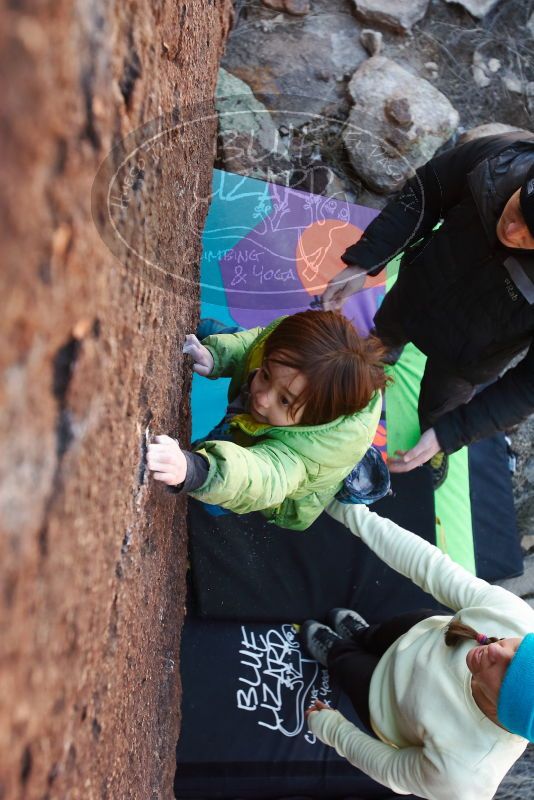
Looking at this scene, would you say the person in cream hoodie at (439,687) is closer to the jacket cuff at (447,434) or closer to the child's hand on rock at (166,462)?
the jacket cuff at (447,434)

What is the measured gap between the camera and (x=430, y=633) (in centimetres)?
155

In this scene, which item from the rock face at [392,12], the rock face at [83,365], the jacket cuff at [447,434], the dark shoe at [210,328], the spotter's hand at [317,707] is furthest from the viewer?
the rock face at [392,12]

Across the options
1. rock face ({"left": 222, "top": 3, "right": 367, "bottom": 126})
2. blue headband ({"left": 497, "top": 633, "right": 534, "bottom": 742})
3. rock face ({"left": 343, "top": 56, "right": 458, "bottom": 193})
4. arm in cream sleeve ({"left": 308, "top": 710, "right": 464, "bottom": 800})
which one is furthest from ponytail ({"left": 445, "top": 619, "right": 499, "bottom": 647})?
rock face ({"left": 222, "top": 3, "right": 367, "bottom": 126})

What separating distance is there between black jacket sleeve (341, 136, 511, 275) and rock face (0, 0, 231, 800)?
1.19 feet

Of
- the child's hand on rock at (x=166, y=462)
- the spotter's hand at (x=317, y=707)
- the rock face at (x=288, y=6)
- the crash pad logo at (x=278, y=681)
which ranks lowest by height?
the crash pad logo at (x=278, y=681)

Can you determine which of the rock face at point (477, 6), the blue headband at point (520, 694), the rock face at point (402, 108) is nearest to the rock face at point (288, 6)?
the rock face at point (402, 108)

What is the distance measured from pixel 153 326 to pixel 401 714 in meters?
1.13

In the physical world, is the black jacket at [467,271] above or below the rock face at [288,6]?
below

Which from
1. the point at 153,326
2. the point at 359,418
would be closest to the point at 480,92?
the point at 359,418

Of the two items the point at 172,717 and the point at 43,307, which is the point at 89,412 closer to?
the point at 43,307

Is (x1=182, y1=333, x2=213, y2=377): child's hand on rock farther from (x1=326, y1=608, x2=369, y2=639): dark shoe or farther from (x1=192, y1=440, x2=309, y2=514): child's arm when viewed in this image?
(x1=326, y1=608, x2=369, y2=639): dark shoe

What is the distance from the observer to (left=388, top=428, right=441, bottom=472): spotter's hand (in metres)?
2.07

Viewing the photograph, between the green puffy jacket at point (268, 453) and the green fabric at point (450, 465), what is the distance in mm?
1006

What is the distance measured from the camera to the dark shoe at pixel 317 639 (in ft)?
6.51
